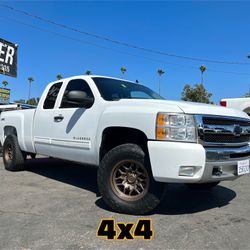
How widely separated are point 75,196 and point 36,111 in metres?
2.13

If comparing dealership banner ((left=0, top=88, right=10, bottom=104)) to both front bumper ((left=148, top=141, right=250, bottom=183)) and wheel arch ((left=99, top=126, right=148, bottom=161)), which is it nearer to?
wheel arch ((left=99, top=126, right=148, bottom=161))

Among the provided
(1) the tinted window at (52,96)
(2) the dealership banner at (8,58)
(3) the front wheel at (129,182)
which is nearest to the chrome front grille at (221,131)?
(3) the front wheel at (129,182)

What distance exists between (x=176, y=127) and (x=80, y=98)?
5.50 ft

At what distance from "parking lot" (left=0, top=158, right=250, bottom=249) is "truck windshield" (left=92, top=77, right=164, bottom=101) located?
1.60 m

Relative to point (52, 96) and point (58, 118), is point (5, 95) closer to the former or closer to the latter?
point (52, 96)

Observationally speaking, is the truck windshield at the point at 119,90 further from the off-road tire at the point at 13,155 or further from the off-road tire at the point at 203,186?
the off-road tire at the point at 13,155

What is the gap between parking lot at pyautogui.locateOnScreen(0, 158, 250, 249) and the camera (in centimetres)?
300

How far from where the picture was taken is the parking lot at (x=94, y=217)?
300 cm

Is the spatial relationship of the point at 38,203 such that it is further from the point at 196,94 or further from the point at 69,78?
the point at 196,94

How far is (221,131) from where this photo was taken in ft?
12.0

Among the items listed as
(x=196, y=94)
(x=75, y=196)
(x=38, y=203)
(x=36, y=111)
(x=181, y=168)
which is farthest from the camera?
(x=196, y=94)

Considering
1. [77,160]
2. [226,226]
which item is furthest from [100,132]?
[226,226]

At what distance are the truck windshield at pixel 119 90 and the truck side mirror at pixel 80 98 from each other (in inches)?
8.8

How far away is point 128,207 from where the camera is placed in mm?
3799
